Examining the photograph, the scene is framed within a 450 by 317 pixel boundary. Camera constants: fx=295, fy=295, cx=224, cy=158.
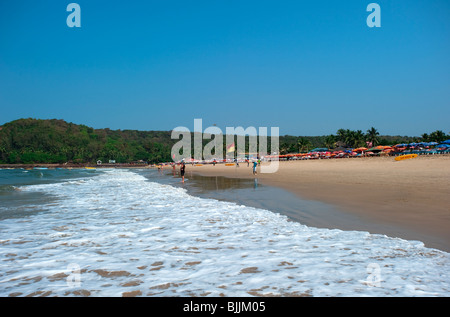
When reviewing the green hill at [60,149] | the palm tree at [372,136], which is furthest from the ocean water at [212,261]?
the green hill at [60,149]

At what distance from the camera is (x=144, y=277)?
13.7 feet

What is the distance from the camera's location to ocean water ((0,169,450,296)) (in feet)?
12.3

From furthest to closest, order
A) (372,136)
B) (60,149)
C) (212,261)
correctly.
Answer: (60,149) → (372,136) → (212,261)

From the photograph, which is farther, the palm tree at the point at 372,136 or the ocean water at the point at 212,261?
the palm tree at the point at 372,136

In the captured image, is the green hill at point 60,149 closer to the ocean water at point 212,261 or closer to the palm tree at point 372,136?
the palm tree at point 372,136

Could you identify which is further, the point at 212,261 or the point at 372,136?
the point at 372,136

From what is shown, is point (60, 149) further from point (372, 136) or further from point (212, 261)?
point (212, 261)

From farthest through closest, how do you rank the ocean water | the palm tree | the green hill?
the green hill < the palm tree < the ocean water

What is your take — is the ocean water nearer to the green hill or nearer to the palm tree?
the palm tree

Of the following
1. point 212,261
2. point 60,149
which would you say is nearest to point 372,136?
point 212,261

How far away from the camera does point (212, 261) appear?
15.8 feet

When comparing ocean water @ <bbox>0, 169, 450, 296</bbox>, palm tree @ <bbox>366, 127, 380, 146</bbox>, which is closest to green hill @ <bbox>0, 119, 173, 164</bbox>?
palm tree @ <bbox>366, 127, 380, 146</bbox>

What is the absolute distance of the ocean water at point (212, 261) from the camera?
148 inches
